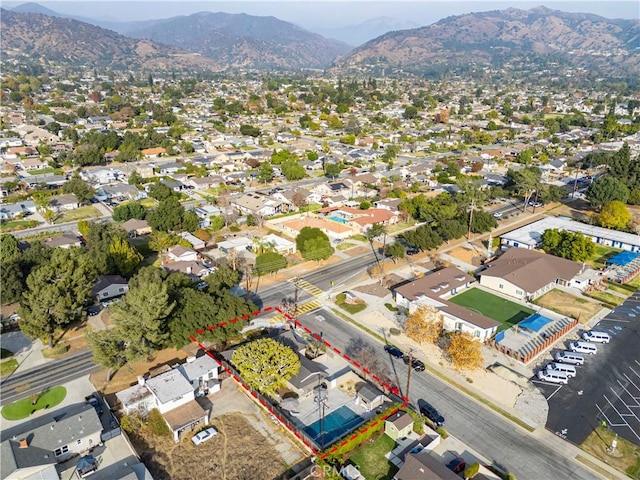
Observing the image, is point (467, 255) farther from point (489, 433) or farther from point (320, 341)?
point (489, 433)

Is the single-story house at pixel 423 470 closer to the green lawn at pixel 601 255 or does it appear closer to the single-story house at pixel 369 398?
the single-story house at pixel 369 398

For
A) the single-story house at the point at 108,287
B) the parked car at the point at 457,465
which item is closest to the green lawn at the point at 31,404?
the single-story house at the point at 108,287

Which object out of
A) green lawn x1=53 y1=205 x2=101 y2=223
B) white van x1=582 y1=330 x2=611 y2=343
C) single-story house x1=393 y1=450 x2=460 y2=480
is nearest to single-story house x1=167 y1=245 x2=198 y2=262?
green lawn x1=53 y1=205 x2=101 y2=223

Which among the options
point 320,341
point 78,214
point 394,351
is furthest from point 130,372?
point 78,214

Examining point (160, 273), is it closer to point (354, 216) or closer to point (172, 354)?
point (172, 354)

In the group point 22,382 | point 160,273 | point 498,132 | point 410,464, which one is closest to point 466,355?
point 410,464

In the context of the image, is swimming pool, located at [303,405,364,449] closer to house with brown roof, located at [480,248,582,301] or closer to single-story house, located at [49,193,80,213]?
house with brown roof, located at [480,248,582,301]
